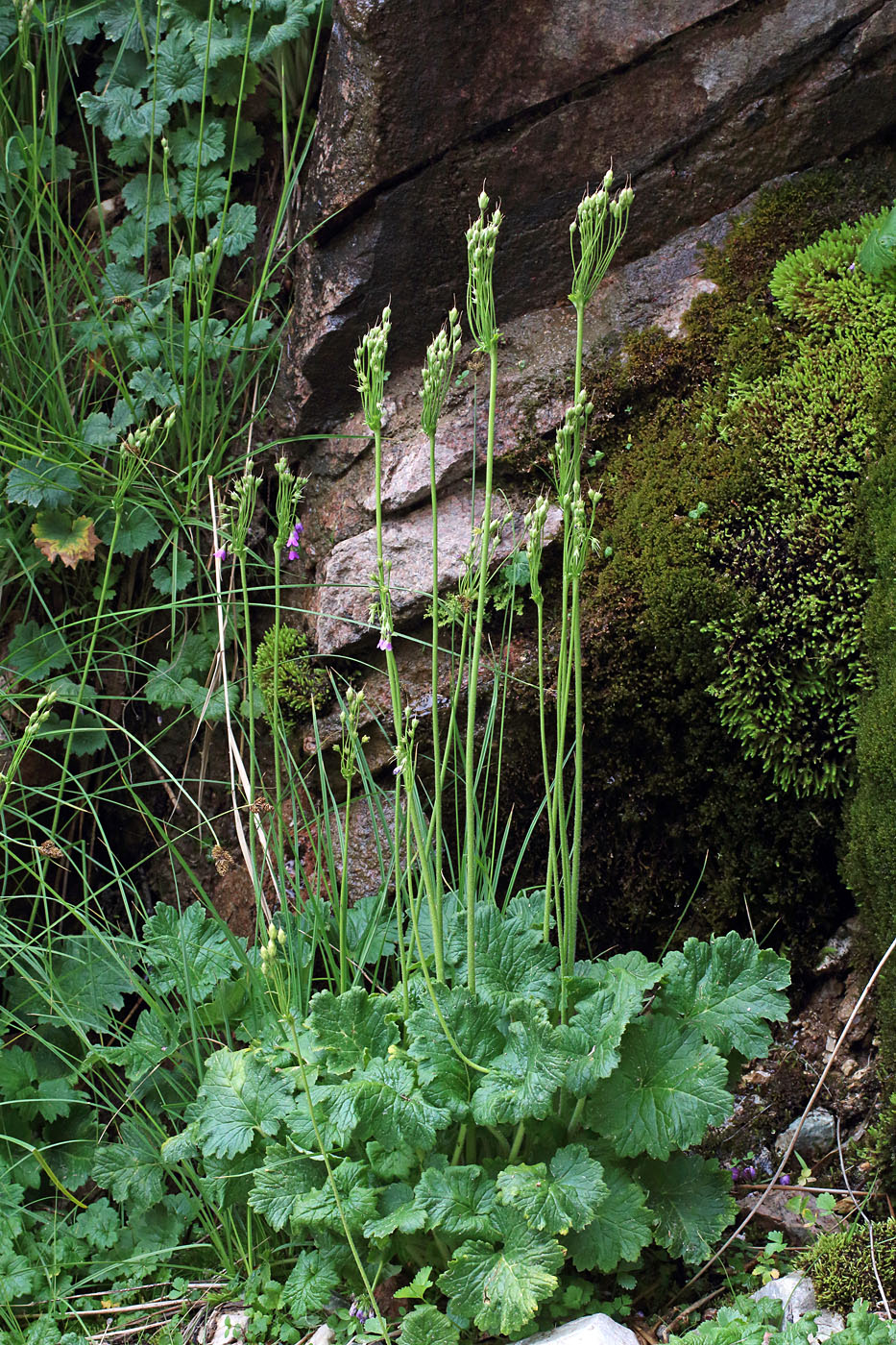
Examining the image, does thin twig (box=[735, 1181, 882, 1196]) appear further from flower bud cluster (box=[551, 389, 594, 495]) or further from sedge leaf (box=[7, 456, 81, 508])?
sedge leaf (box=[7, 456, 81, 508])

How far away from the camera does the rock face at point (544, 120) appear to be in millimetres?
2592

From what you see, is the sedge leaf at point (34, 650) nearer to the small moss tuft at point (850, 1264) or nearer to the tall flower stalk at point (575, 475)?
the tall flower stalk at point (575, 475)

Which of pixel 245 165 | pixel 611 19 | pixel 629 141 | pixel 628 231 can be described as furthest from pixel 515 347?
pixel 245 165

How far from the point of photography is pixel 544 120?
9.00 feet

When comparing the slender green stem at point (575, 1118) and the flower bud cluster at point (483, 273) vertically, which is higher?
A: the flower bud cluster at point (483, 273)

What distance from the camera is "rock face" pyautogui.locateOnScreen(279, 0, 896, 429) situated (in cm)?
259

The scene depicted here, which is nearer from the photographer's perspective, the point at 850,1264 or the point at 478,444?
the point at 850,1264

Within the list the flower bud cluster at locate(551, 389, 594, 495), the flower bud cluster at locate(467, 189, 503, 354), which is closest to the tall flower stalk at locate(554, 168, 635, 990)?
the flower bud cluster at locate(551, 389, 594, 495)

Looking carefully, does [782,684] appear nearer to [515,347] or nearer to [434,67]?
[515,347]

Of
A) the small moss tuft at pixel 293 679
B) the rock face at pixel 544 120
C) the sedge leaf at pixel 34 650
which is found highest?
the rock face at pixel 544 120

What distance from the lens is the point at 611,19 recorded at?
267cm

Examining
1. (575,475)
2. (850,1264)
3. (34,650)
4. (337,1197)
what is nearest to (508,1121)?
(337,1197)

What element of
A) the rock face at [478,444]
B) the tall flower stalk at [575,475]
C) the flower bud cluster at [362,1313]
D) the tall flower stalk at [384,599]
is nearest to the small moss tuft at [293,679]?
the rock face at [478,444]

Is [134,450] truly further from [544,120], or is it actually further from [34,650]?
[544,120]
